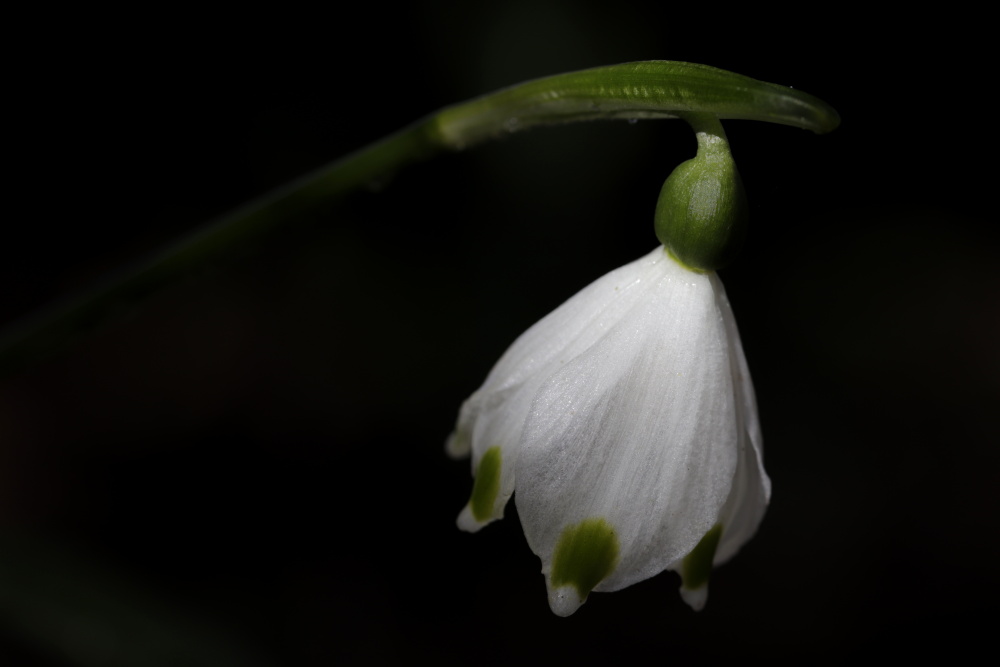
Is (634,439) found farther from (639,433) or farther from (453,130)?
(453,130)

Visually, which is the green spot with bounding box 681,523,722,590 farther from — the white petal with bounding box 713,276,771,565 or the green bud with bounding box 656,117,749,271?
the green bud with bounding box 656,117,749,271

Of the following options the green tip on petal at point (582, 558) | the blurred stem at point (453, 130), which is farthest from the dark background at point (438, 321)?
the green tip on petal at point (582, 558)

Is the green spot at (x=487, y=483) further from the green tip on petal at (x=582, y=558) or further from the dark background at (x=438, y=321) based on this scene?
the dark background at (x=438, y=321)

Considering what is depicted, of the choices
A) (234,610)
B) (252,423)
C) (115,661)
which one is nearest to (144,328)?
(252,423)

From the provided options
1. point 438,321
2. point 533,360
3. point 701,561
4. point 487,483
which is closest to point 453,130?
point 533,360

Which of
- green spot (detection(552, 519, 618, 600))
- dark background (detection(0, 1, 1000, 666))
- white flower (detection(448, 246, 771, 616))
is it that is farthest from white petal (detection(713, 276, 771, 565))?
dark background (detection(0, 1, 1000, 666))
